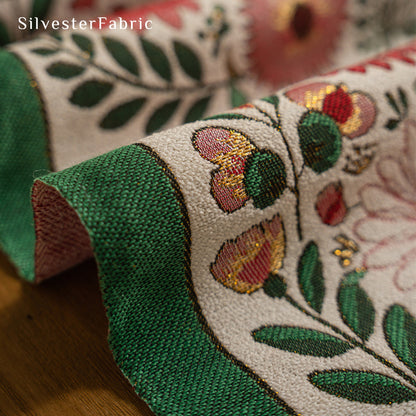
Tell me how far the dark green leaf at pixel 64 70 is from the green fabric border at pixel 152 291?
7.9 inches

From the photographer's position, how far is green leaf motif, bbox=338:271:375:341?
0.32 m

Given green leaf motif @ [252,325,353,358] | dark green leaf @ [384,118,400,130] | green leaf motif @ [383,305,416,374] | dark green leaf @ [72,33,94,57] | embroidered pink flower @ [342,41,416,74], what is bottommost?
green leaf motif @ [252,325,353,358]

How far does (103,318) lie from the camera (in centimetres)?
35

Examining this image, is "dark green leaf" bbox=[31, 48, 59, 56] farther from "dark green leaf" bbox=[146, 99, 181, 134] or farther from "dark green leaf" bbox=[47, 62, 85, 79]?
"dark green leaf" bbox=[146, 99, 181, 134]

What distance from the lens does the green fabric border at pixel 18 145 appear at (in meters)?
0.41

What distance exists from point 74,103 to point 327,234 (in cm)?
30

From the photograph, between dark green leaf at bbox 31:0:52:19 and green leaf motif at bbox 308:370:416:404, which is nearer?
green leaf motif at bbox 308:370:416:404

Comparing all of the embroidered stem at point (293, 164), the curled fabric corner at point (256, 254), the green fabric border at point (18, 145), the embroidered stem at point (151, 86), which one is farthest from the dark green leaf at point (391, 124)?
the green fabric border at point (18, 145)

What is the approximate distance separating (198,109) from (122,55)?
11cm

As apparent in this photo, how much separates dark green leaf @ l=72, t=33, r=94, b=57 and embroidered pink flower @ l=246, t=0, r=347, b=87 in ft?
0.71

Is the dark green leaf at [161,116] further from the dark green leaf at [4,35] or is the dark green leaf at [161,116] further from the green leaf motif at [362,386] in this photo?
the green leaf motif at [362,386]

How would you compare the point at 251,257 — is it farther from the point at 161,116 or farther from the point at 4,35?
the point at 4,35

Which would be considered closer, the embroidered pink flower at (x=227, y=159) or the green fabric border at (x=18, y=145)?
the embroidered pink flower at (x=227, y=159)

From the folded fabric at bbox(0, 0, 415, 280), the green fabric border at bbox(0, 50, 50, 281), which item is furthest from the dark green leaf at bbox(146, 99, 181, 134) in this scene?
the green fabric border at bbox(0, 50, 50, 281)
